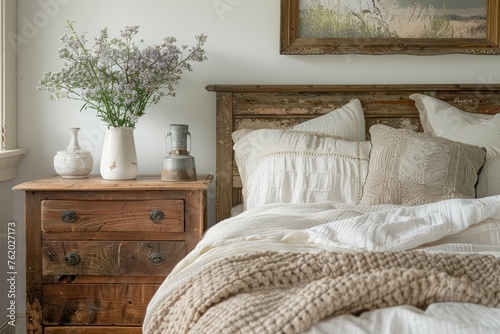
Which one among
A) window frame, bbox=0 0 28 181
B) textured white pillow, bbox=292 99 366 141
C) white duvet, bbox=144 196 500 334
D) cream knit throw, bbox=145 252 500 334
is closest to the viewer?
cream knit throw, bbox=145 252 500 334

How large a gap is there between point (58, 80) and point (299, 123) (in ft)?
3.41

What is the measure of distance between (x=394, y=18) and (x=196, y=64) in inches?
35.9

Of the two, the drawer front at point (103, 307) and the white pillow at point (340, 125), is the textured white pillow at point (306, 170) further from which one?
the drawer front at point (103, 307)

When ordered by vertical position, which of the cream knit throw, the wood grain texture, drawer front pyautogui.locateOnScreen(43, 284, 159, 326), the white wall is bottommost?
the wood grain texture

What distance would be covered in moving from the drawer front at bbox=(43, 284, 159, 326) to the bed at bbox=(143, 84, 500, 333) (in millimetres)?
561

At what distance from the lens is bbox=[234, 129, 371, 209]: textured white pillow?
2484 millimetres

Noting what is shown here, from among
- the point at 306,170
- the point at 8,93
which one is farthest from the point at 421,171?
the point at 8,93

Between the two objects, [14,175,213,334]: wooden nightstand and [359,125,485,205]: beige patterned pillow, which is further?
[14,175,213,334]: wooden nightstand

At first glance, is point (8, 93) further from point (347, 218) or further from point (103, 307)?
point (347, 218)

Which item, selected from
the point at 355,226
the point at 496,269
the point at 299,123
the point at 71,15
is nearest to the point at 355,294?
the point at 496,269

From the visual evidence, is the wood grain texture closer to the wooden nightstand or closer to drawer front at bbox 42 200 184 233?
the wooden nightstand

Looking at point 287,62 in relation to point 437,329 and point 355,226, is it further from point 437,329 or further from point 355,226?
point 437,329

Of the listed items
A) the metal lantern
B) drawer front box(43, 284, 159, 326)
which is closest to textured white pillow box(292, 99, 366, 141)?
the metal lantern

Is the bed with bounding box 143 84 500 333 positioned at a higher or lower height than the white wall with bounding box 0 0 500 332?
lower
